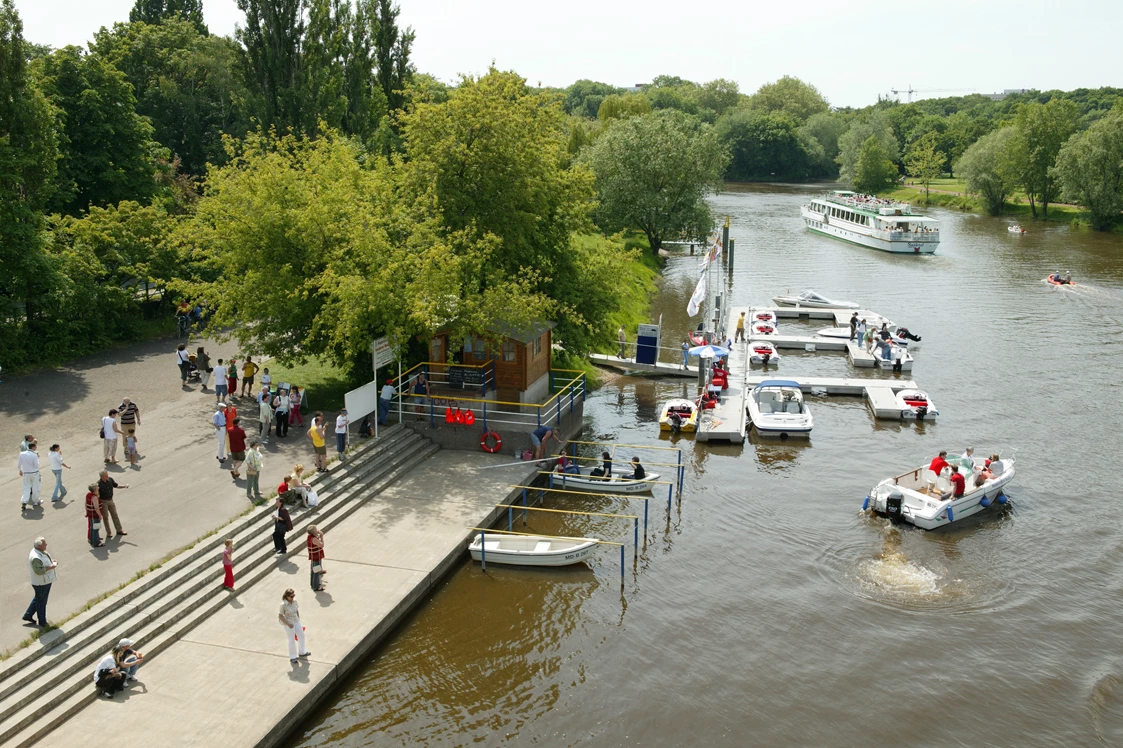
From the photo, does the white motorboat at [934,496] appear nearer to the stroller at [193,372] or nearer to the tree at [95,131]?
the stroller at [193,372]

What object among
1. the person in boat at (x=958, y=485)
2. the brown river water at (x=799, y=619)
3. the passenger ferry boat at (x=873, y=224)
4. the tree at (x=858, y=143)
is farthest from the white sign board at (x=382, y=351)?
the tree at (x=858, y=143)

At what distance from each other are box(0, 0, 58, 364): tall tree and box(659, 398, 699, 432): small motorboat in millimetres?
22400

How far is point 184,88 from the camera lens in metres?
66.6

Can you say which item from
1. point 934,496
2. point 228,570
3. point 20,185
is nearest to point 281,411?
point 228,570

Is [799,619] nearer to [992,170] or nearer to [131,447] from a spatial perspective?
[131,447]

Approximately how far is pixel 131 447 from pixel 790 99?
165m

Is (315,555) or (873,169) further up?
(873,169)

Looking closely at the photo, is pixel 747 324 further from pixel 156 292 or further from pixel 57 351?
pixel 57 351

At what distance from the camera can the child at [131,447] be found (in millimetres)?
24609

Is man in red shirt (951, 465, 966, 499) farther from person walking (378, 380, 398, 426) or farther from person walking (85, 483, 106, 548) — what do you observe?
person walking (85, 483, 106, 548)

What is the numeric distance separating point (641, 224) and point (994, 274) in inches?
1057

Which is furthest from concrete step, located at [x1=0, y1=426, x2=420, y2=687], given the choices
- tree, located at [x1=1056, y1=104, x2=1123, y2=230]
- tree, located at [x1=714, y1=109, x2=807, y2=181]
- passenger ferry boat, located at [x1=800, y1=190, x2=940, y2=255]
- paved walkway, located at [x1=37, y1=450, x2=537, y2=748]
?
tree, located at [x1=714, y1=109, x2=807, y2=181]

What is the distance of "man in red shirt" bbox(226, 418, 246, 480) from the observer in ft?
78.4

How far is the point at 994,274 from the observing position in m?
69.3
